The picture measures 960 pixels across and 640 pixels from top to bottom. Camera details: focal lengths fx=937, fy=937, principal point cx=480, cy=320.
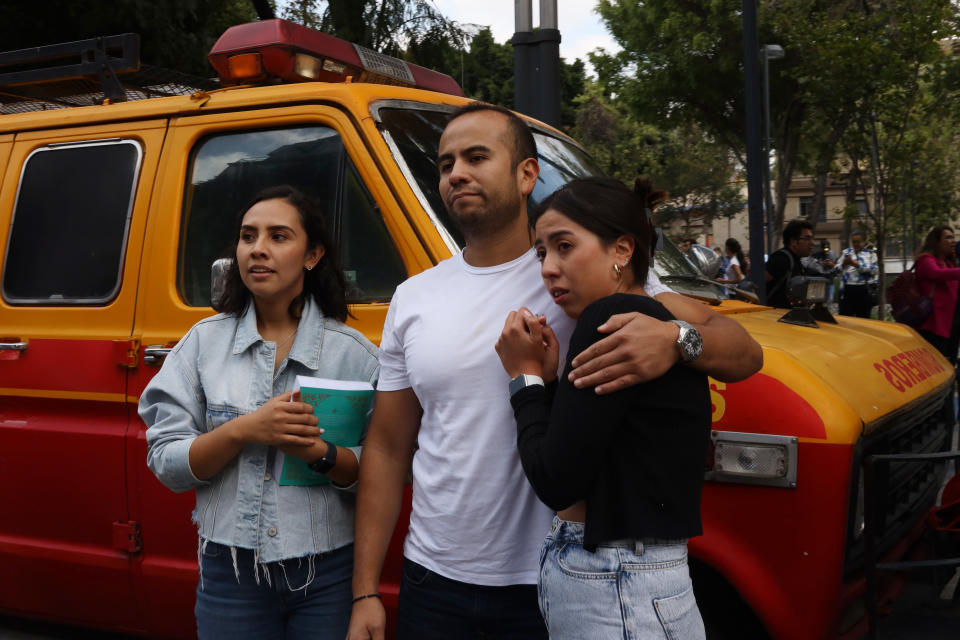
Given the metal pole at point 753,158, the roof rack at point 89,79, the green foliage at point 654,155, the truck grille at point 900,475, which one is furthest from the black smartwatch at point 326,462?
the green foliage at point 654,155

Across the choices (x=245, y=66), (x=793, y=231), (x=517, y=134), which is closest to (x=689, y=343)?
(x=517, y=134)

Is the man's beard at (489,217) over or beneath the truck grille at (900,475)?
over

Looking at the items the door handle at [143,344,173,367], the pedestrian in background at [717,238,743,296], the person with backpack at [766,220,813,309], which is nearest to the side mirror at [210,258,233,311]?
the door handle at [143,344,173,367]

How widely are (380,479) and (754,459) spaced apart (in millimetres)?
1042

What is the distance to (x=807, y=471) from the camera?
2547 mm

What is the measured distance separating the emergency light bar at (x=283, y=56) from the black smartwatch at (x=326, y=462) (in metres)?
1.86

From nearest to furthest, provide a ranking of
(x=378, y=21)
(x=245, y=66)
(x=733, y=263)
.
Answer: (x=245, y=66) → (x=378, y=21) → (x=733, y=263)

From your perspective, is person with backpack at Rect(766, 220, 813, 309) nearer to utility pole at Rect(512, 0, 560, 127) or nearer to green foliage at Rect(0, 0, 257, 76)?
utility pole at Rect(512, 0, 560, 127)

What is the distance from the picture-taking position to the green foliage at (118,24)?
31.4 ft

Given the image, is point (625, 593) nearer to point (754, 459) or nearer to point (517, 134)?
point (754, 459)

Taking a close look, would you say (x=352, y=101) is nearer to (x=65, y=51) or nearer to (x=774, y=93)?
(x=65, y=51)

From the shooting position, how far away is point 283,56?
3.55m

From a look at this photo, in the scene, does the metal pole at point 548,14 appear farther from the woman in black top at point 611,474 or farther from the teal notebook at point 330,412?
the woman in black top at point 611,474

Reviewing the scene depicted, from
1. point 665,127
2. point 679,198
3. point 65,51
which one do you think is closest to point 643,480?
point 65,51
